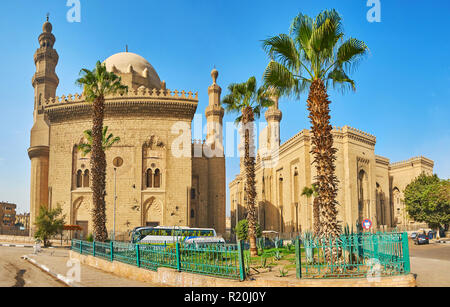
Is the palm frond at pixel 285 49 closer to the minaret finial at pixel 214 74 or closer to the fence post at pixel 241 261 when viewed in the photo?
the fence post at pixel 241 261

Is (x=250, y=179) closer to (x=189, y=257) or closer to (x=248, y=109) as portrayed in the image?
(x=248, y=109)

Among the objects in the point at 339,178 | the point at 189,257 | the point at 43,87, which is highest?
the point at 43,87

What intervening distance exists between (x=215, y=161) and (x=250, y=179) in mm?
19274

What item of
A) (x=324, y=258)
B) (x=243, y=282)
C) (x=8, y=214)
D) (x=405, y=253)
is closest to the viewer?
(x=243, y=282)

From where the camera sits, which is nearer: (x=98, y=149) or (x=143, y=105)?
(x=98, y=149)

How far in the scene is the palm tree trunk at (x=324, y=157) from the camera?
32.1 feet

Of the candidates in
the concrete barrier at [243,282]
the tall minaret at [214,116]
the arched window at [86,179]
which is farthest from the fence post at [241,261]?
the tall minaret at [214,116]

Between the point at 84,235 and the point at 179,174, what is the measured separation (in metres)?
9.66

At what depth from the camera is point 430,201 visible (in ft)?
129

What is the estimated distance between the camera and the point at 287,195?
138 ft

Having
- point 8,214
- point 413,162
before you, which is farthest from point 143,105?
point 8,214

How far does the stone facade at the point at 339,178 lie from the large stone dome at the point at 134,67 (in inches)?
614

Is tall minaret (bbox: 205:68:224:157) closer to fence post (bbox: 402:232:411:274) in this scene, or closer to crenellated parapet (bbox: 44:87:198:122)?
crenellated parapet (bbox: 44:87:198:122)
